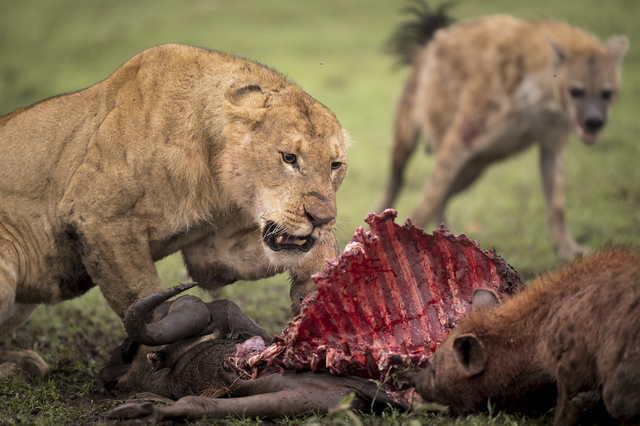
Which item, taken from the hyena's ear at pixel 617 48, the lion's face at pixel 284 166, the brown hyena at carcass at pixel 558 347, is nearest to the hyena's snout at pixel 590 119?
the hyena's ear at pixel 617 48

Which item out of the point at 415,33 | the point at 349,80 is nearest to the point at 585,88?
the point at 415,33

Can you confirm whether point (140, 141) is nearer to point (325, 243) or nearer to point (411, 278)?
point (325, 243)

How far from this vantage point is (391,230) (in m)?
3.43

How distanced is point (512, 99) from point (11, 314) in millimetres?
5317

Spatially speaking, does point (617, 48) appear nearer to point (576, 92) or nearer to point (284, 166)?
point (576, 92)

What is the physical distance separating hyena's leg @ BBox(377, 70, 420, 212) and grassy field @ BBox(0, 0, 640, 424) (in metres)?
0.49

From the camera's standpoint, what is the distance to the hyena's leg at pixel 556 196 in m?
7.36

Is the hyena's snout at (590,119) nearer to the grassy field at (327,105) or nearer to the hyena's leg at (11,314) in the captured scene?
the grassy field at (327,105)

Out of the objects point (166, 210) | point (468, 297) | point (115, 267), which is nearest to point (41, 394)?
point (115, 267)

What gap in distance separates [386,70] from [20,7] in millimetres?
11031

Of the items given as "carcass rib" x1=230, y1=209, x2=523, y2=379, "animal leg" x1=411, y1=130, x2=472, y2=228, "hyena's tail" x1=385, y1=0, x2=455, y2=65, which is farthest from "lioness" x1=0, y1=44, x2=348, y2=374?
"hyena's tail" x1=385, y1=0, x2=455, y2=65

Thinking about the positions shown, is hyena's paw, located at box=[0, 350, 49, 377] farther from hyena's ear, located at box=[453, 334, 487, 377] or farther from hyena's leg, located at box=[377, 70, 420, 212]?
hyena's leg, located at box=[377, 70, 420, 212]

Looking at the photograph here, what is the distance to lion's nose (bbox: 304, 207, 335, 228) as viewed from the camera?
11.2 feet

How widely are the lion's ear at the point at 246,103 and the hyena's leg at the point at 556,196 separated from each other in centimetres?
451
